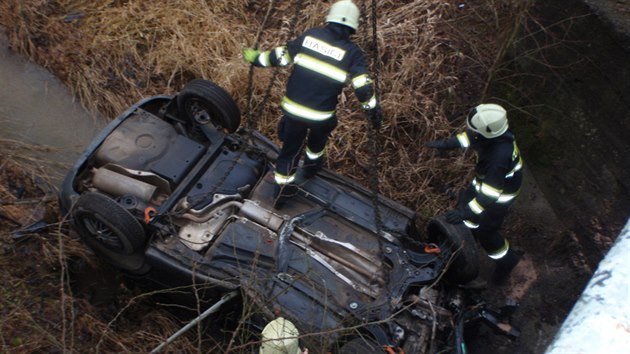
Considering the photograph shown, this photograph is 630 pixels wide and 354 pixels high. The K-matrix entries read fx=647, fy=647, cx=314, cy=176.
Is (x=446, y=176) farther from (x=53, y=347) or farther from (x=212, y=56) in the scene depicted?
(x=53, y=347)

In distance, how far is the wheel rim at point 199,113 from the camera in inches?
205

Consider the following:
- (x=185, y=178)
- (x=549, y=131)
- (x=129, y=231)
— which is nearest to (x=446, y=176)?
(x=549, y=131)

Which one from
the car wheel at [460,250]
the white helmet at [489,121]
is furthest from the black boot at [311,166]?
the white helmet at [489,121]

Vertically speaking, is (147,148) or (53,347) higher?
(147,148)

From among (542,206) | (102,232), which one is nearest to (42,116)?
(102,232)

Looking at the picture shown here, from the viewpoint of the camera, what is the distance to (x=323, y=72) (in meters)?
4.69

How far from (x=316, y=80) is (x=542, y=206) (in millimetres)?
2555

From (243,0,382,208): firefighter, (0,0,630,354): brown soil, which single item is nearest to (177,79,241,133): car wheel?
(243,0,382,208): firefighter

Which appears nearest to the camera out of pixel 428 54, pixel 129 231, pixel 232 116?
pixel 129 231

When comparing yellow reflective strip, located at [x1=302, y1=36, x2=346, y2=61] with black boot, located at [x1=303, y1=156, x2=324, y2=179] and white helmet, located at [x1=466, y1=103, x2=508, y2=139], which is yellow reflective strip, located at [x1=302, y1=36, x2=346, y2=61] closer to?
black boot, located at [x1=303, y1=156, x2=324, y2=179]

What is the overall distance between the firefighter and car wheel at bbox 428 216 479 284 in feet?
3.12

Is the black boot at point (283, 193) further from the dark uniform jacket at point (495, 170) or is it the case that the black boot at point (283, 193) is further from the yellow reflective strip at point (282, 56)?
the dark uniform jacket at point (495, 170)

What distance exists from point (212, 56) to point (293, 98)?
92.8 inches

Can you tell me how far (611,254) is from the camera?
2193mm
